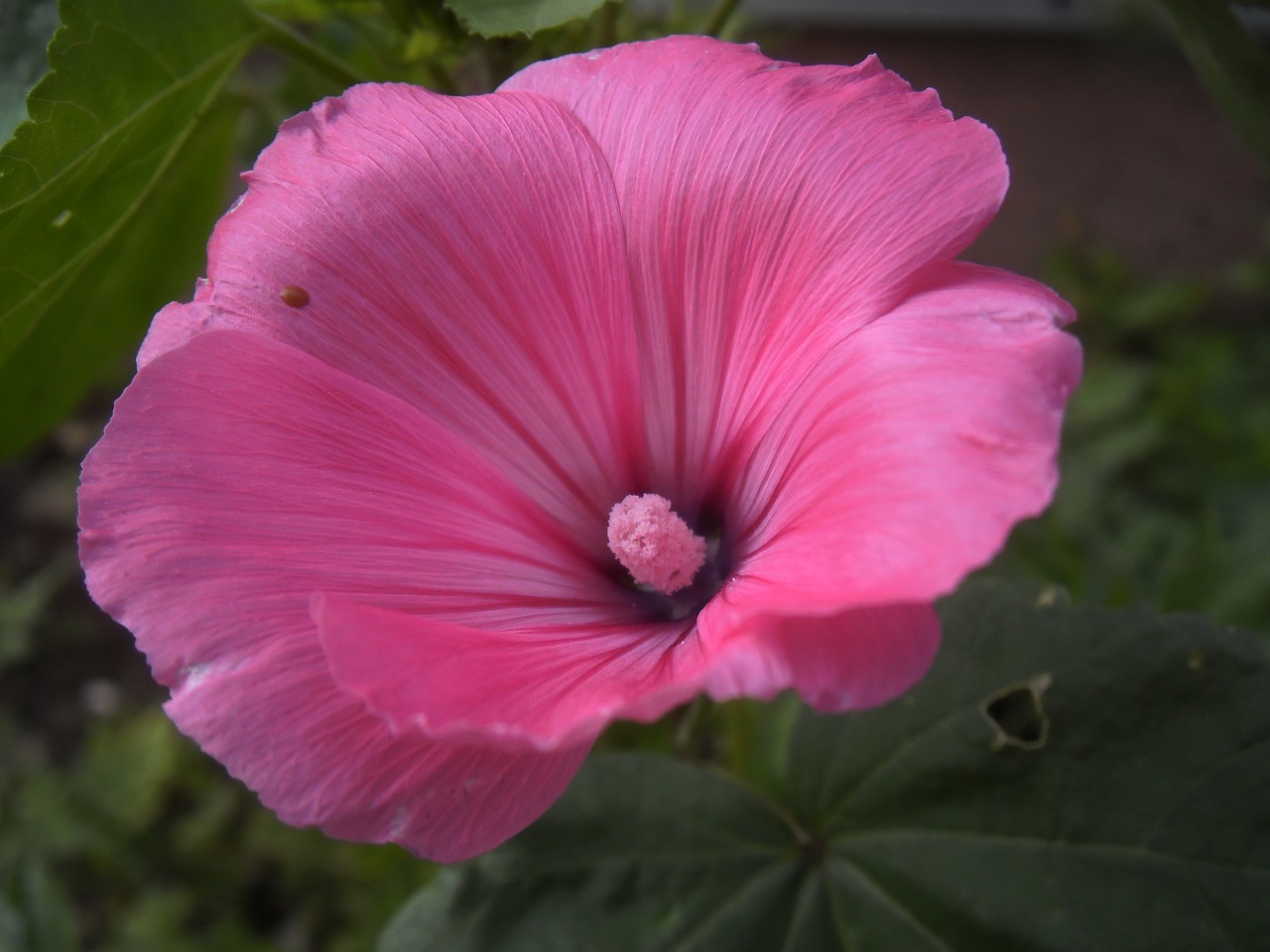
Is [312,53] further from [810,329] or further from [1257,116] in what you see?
[1257,116]

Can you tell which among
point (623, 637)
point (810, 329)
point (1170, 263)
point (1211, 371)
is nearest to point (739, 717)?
point (623, 637)

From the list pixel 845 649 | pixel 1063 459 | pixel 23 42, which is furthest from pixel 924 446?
pixel 1063 459

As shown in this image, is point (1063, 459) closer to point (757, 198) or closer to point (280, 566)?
point (757, 198)

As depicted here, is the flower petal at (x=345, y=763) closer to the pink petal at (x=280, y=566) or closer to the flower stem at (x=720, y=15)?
the pink petal at (x=280, y=566)

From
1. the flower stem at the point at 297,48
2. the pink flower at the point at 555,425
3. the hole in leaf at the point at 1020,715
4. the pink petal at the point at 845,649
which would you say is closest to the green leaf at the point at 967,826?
the hole in leaf at the point at 1020,715

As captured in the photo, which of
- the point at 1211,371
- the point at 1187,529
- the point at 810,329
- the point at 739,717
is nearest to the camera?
the point at 810,329

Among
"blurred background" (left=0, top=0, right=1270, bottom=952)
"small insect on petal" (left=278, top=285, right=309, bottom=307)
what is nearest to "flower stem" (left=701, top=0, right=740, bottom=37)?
"blurred background" (left=0, top=0, right=1270, bottom=952)
